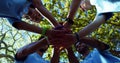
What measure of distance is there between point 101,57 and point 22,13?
0.68 metres

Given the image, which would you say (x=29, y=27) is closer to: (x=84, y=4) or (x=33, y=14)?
(x=33, y=14)

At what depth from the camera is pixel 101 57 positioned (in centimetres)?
237

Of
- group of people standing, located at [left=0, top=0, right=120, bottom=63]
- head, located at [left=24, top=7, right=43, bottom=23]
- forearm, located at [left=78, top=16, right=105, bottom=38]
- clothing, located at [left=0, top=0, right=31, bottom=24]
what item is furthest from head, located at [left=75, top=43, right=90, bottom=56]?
clothing, located at [left=0, top=0, right=31, bottom=24]

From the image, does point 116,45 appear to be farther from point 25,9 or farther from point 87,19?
point 25,9

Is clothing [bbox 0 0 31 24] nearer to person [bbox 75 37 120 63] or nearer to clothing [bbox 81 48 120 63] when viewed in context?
person [bbox 75 37 120 63]

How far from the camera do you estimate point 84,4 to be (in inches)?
97.3

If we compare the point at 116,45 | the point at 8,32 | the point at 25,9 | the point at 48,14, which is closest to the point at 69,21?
the point at 48,14

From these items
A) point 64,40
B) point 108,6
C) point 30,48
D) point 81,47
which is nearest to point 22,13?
point 30,48

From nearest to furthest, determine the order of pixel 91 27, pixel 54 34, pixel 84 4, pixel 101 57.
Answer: pixel 54 34 < pixel 91 27 < pixel 101 57 < pixel 84 4

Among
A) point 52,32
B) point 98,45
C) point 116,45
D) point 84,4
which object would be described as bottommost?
point 116,45

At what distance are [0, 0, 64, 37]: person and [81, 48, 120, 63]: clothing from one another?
1.30 feet

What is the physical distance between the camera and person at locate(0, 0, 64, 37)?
2.18 meters

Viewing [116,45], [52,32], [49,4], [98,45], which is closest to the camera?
[52,32]

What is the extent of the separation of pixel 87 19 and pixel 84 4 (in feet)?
13.4
